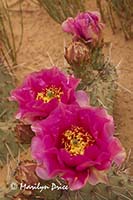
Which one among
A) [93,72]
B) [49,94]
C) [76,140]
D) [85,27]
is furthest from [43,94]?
[93,72]

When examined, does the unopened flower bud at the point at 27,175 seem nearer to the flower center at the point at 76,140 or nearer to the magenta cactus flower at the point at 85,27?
the flower center at the point at 76,140

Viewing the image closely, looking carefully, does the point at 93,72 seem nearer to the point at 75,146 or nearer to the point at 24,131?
the point at 24,131

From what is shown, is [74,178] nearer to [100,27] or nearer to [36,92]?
[36,92]

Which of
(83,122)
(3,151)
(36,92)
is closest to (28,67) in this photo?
(3,151)

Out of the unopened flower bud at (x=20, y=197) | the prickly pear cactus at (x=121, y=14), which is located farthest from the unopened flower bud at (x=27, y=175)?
the prickly pear cactus at (x=121, y=14)

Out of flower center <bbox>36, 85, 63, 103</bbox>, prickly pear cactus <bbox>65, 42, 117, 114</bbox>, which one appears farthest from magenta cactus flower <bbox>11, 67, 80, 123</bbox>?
prickly pear cactus <bbox>65, 42, 117, 114</bbox>

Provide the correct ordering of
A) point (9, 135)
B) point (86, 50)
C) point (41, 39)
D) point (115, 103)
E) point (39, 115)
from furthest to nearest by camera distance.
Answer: point (41, 39)
point (115, 103)
point (9, 135)
point (86, 50)
point (39, 115)
